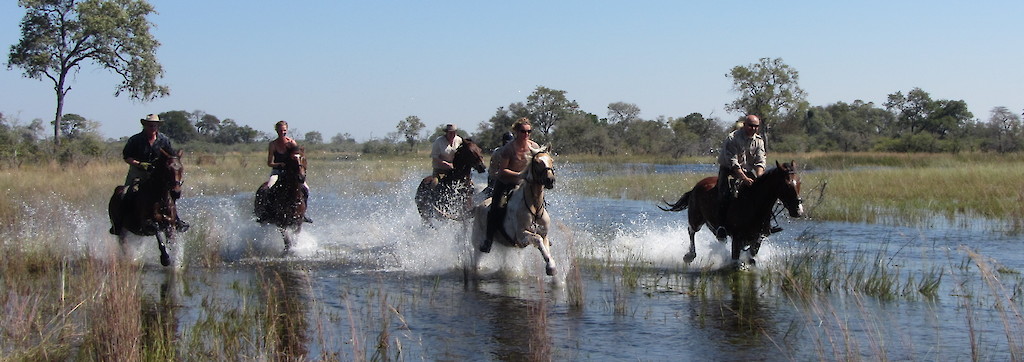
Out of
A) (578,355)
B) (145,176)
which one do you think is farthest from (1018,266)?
(145,176)

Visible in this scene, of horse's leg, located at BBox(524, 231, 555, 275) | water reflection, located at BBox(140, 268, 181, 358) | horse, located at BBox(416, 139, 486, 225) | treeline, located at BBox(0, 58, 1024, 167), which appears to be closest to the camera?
water reflection, located at BBox(140, 268, 181, 358)

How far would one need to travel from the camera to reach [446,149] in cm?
1491

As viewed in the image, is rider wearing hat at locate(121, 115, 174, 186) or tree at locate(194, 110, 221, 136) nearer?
rider wearing hat at locate(121, 115, 174, 186)

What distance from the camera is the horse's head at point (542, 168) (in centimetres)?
1038

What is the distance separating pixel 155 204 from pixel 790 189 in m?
7.84

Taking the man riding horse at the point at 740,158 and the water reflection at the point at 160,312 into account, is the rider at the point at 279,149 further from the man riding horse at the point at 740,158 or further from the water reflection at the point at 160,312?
the man riding horse at the point at 740,158

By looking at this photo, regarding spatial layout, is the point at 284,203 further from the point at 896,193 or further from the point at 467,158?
the point at 896,193

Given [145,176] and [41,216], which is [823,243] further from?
[41,216]

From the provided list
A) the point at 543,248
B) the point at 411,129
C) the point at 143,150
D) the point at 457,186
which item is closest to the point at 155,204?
the point at 143,150

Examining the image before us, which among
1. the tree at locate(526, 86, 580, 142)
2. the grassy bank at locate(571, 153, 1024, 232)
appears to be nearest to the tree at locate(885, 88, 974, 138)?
the tree at locate(526, 86, 580, 142)

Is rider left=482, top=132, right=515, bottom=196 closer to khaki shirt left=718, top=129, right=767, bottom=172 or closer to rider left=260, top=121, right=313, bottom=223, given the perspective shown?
khaki shirt left=718, top=129, right=767, bottom=172

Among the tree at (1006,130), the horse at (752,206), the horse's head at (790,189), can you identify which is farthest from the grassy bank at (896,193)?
the tree at (1006,130)

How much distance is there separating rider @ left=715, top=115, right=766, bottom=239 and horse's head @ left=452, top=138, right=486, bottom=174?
3.69m

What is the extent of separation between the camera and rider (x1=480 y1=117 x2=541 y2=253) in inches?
445
